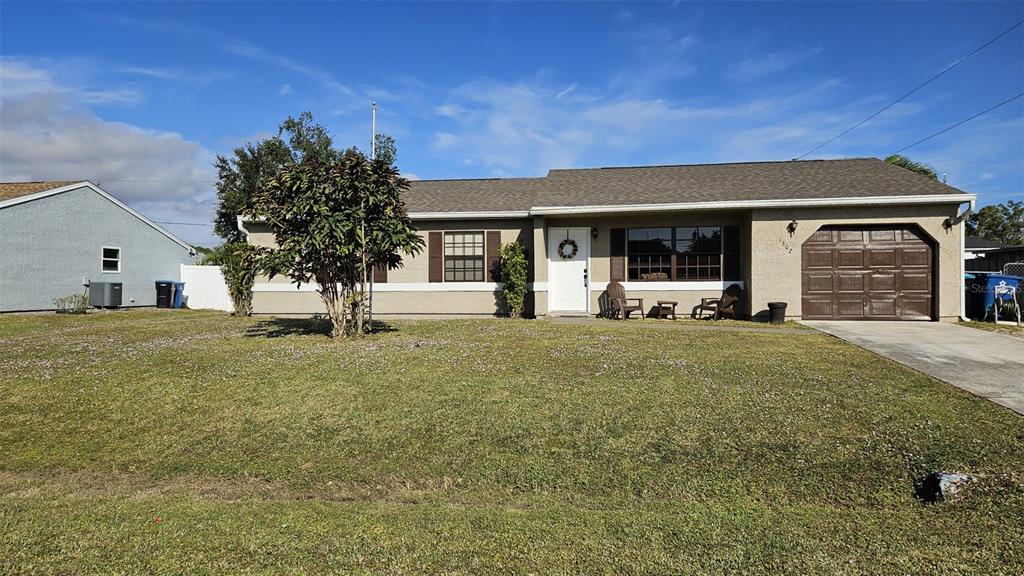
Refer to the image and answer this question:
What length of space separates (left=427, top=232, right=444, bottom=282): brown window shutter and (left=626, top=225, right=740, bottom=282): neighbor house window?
5097mm

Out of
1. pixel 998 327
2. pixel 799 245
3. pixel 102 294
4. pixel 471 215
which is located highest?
pixel 471 215

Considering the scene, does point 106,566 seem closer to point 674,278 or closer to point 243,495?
point 243,495

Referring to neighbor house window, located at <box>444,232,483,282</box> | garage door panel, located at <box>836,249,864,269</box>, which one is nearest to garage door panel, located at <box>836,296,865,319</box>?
garage door panel, located at <box>836,249,864,269</box>

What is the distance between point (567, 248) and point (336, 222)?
713cm

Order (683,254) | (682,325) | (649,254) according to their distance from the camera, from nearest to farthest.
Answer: (682,325)
(683,254)
(649,254)

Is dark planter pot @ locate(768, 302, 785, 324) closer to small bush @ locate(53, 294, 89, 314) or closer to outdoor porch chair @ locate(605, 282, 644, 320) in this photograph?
outdoor porch chair @ locate(605, 282, 644, 320)

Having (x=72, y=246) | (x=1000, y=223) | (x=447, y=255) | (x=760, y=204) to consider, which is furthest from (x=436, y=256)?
(x=1000, y=223)

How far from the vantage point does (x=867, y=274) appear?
13180 mm

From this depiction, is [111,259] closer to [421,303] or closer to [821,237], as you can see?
[421,303]

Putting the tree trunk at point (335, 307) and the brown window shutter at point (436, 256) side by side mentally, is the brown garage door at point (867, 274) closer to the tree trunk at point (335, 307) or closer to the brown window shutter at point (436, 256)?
the brown window shutter at point (436, 256)

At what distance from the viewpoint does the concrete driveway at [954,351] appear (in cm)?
646

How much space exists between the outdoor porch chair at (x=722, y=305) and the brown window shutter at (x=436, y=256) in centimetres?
690

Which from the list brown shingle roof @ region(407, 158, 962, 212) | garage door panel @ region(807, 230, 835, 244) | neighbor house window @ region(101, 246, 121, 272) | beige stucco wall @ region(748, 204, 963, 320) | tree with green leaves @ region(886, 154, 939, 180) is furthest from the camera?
tree with green leaves @ region(886, 154, 939, 180)

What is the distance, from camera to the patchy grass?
1098 cm
